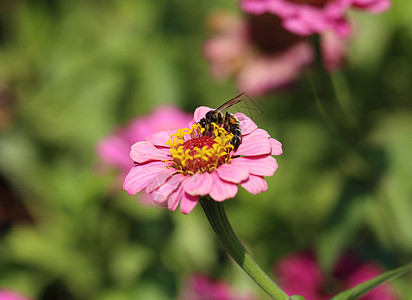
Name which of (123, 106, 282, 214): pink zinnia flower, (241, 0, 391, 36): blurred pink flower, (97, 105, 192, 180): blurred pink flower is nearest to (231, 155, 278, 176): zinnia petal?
(123, 106, 282, 214): pink zinnia flower

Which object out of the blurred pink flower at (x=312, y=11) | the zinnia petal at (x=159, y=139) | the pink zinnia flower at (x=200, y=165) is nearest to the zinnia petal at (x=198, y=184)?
the pink zinnia flower at (x=200, y=165)

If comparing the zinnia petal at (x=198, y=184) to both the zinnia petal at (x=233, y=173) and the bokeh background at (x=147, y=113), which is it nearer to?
the zinnia petal at (x=233, y=173)

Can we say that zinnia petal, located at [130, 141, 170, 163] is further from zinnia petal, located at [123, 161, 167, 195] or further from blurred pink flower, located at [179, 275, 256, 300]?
blurred pink flower, located at [179, 275, 256, 300]

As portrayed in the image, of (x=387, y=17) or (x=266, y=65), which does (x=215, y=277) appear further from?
(x=387, y=17)

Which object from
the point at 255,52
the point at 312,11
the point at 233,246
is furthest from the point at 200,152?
the point at 255,52

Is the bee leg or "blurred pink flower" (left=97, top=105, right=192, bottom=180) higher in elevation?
"blurred pink flower" (left=97, top=105, right=192, bottom=180)

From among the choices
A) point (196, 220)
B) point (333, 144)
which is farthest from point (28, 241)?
point (333, 144)
